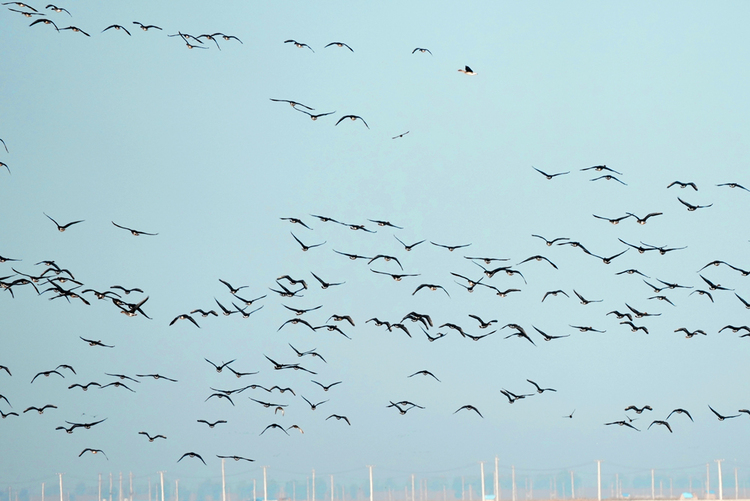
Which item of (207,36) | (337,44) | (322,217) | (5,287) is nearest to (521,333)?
(322,217)

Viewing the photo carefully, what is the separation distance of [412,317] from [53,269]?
2221 cm

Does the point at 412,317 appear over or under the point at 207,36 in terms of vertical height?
under

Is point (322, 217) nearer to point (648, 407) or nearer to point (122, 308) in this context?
point (122, 308)

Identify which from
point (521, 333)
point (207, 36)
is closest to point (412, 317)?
point (521, 333)

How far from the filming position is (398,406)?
81062mm

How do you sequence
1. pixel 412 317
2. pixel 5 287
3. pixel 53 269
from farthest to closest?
pixel 412 317
pixel 53 269
pixel 5 287

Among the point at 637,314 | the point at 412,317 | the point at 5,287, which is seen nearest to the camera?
the point at 5,287

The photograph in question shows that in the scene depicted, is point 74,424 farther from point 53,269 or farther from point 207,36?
point 207,36

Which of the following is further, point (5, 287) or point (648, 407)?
point (648, 407)

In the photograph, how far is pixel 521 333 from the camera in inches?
3002

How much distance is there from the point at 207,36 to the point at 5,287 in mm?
19501

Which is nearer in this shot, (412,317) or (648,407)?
(412,317)

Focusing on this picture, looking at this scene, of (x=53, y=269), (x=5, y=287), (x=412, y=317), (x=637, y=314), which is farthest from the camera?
(x=637, y=314)

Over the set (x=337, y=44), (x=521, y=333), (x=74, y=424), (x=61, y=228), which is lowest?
(x=74, y=424)
